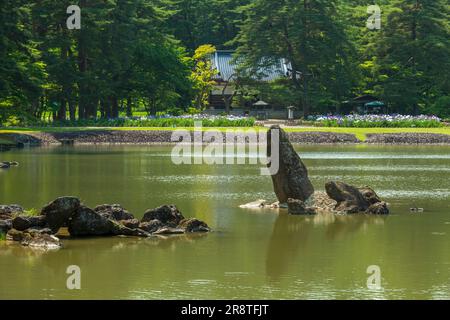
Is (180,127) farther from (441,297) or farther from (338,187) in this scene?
(441,297)

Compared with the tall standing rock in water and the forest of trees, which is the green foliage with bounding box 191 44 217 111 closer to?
the forest of trees

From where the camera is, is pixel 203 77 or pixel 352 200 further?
pixel 203 77

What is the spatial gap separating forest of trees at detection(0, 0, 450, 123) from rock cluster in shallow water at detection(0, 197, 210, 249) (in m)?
45.3

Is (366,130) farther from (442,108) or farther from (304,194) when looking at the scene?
(304,194)

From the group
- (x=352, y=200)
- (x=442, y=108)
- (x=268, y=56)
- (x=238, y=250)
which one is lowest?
(x=238, y=250)

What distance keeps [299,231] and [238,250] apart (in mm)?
3381

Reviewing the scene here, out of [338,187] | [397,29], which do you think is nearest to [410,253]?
[338,187]

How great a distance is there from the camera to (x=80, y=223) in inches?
841

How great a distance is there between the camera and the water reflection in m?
18.8

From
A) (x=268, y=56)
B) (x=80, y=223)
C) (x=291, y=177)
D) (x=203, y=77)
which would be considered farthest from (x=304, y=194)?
(x=203, y=77)

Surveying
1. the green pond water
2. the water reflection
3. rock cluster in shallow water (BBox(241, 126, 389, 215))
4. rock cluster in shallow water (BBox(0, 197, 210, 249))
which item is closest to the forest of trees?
the green pond water

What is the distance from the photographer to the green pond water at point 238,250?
52.4 feet

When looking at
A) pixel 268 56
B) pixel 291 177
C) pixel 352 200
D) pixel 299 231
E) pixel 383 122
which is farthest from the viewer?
pixel 268 56

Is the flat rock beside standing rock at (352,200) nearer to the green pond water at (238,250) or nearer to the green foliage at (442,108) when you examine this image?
the green pond water at (238,250)
